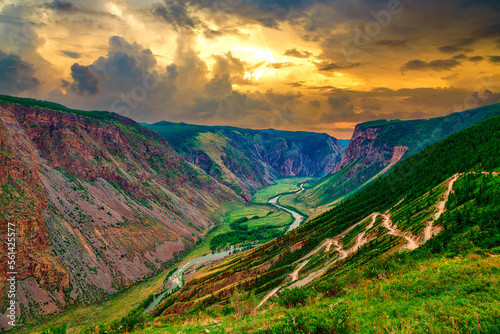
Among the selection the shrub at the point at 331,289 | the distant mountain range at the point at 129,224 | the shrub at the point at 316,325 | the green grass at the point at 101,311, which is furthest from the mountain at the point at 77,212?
the shrub at the point at 316,325

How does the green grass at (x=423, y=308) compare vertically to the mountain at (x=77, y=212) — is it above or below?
above

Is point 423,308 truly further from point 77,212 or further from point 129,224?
point 129,224

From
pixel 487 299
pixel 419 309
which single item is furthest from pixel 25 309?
pixel 487 299

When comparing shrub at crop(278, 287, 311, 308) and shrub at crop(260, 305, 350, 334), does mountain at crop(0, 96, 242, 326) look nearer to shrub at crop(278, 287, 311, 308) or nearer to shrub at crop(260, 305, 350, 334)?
shrub at crop(278, 287, 311, 308)

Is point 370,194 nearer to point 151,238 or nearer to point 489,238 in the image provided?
point 489,238

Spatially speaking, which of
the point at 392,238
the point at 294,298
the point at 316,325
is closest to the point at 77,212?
the point at 294,298

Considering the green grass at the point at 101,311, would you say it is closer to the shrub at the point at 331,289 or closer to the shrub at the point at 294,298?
the shrub at the point at 294,298

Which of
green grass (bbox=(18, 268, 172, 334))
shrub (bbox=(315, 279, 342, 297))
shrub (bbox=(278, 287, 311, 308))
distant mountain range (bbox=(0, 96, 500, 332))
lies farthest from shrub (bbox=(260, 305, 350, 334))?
green grass (bbox=(18, 268, 172, 334))
